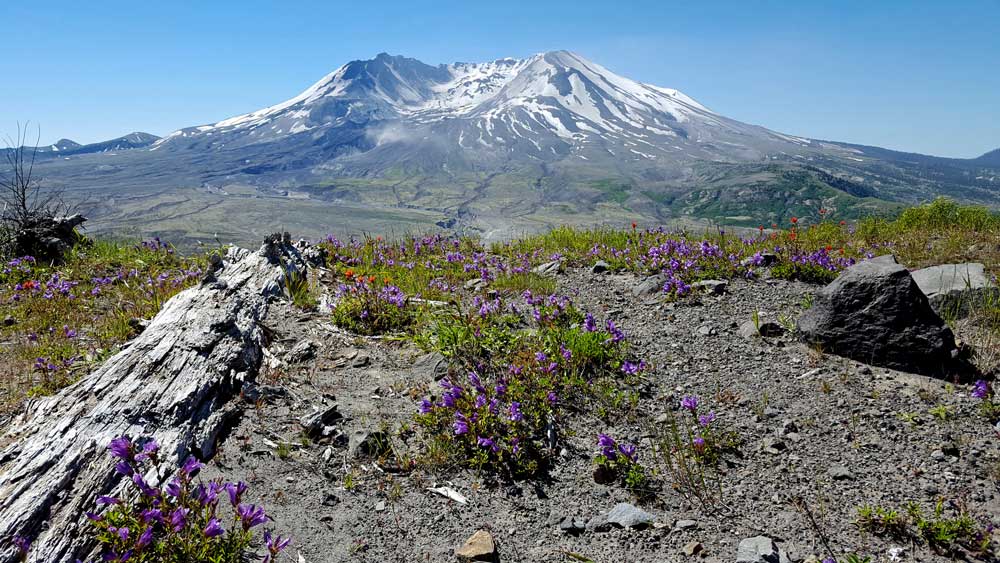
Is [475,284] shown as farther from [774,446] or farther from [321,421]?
[774,446]

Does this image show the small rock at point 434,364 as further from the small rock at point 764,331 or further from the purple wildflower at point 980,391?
the purple wildflower at point 980,391

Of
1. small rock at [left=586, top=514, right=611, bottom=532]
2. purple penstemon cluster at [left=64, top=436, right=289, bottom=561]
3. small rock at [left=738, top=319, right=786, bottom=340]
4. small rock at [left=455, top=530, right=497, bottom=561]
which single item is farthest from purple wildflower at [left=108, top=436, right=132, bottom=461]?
small rock at [left=738, top=319, right=786, bottom=340]

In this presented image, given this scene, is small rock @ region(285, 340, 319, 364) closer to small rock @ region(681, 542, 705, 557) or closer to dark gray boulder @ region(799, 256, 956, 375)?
small rock @ region(681, 542, 705, 557)

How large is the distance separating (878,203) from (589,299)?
18327 cm

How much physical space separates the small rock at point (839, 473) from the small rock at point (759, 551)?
96 cm

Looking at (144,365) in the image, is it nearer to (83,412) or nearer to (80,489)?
(83,412)

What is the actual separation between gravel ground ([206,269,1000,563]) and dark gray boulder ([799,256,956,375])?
20 cm

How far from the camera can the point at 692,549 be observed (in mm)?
3232

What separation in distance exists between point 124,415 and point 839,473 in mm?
5310

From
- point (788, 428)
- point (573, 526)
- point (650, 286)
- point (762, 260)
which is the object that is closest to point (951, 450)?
point (788, 428)

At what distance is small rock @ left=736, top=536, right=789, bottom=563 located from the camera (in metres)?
3.02

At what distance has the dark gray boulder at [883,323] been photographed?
4.91 m

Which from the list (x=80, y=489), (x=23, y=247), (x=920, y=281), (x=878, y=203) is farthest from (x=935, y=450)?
(x=878, y=203)

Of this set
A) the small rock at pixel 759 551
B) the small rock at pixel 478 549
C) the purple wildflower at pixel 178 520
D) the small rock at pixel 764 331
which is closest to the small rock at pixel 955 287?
the small rock at pixel 764 331
